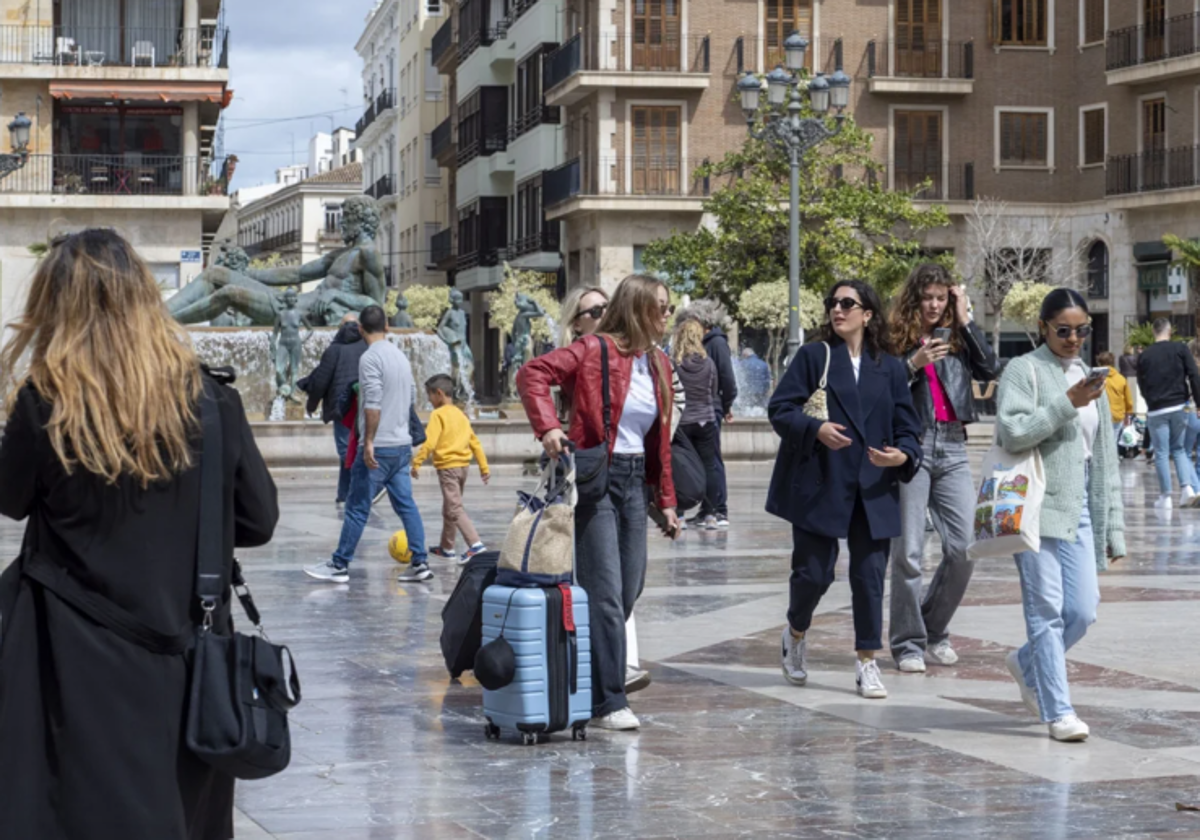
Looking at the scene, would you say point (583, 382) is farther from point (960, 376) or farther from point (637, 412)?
point (960, 376)

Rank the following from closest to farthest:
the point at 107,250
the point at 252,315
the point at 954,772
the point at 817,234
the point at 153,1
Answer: the point at 107,250 < the point at 954,772 < the point at 252,315 < the point at 817,234 < the point at 153,1

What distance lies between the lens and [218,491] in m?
4.33

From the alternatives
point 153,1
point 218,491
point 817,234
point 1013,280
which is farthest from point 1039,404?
point 153,1

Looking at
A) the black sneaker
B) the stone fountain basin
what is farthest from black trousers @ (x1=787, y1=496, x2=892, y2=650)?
the stone fountain basin

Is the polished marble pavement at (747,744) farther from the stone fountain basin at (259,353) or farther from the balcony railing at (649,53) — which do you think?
the balcony railing at (649,53)

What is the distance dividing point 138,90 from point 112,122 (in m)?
1.43

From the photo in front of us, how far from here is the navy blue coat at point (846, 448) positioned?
8719mm

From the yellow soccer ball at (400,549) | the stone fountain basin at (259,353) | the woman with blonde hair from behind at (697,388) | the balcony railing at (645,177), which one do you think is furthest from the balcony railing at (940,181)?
the yellow soccer ball at (400,549)

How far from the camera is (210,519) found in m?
4.32

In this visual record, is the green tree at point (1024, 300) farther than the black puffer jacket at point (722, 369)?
Yes

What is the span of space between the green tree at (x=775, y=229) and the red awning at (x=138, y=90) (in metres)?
13.3

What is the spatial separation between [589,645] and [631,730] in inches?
15.5

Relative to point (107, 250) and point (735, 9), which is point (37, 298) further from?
point (735, 9)

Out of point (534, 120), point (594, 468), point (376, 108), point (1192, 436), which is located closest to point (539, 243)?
point (534, 120)
